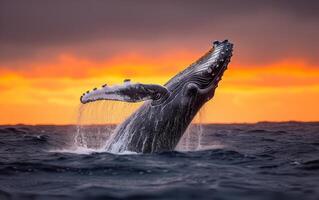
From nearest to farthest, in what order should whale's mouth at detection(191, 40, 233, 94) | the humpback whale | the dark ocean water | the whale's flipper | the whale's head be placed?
the dark ocean water → the whale's flipper → the humpback whale → the whale's head → whale's mouth at detection(191, 40, 233, 94)

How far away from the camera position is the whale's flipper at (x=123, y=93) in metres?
11.3

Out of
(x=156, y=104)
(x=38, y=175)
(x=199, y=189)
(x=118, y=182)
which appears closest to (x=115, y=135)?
(x=156, y=104)

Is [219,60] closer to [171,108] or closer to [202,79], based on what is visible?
[202,79]

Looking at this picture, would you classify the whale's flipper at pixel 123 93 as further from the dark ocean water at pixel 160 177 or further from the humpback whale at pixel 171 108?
the dark ocean water at pixel 160 177

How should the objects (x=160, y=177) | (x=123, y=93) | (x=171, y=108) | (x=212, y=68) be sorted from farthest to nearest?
(x=212, y=68) < (x=171, y=108) < (x=123, y=93) < (x=160, y=177)

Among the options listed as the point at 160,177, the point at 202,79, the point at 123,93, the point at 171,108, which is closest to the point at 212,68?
the point at 202,79

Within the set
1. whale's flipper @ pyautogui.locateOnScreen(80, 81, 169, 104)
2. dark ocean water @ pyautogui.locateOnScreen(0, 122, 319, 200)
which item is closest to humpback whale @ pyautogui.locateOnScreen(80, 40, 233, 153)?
whale's flipper @ pyautogui.locateOnScreen(80, 81, 169, 104)

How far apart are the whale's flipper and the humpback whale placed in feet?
0.44

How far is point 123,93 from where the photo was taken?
1130 centimetres

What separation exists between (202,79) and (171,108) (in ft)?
3.72

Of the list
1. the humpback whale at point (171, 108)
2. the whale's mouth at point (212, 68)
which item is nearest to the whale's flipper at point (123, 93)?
the humpback whale at point (171, 108)

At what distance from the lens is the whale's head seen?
41.1 ft

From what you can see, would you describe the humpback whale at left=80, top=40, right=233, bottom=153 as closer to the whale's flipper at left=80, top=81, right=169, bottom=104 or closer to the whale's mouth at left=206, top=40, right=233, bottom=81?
the whale's mouth at left=206, top=40, right=233, bottom=81

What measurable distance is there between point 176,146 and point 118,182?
418 centimetres
